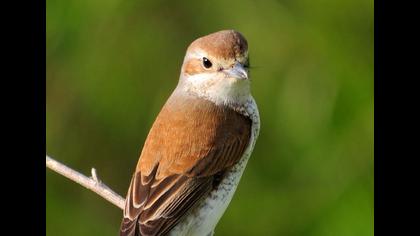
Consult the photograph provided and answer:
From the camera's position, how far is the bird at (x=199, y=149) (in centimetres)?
630

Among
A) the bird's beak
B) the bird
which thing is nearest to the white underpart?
the bird

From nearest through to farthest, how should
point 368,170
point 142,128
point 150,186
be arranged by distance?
point 150,186, point 368,170, point 142,128

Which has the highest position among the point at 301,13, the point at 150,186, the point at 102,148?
the point at 301,13

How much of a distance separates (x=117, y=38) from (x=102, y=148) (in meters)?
0.82

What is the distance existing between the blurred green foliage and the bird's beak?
1.07 meters

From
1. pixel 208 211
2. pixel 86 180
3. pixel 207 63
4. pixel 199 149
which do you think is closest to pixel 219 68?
pixel 207 63

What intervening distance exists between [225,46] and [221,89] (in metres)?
0.29

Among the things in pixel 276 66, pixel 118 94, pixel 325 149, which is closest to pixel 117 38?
pixel 118 94

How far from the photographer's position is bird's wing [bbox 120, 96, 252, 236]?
6.27 metres

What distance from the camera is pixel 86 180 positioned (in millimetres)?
6539

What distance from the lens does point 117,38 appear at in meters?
8.02

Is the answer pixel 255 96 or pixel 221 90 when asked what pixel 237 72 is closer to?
pixel 221 90

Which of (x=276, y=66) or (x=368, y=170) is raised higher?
(x=276, y=66)

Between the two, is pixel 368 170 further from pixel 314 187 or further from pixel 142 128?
pixel 142 128
